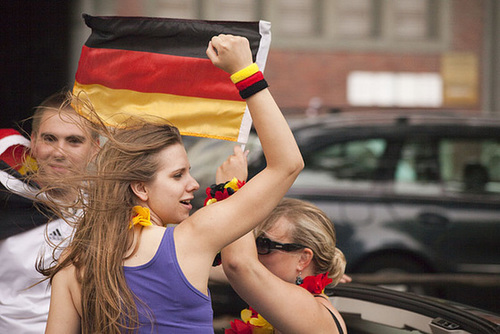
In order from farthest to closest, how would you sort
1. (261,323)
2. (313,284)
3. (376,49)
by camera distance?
1. (376,49)
2. (261,323)
3. (313,284)

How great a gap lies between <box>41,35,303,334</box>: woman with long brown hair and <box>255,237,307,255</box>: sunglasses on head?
487 mm

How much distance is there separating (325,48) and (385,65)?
1118 mm

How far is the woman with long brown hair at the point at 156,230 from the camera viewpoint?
1.71 metres

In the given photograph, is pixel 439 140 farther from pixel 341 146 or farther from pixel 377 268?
pixel 377 268

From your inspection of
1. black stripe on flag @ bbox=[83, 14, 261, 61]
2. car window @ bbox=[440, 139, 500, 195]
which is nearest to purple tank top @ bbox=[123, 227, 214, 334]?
black stripe on flag @ bbox=[83, 14, 261, 61]

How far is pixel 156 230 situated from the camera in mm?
1794

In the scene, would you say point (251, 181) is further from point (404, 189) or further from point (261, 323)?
point (404, 189)

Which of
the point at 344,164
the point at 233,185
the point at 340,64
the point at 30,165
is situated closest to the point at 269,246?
the point at 233,185

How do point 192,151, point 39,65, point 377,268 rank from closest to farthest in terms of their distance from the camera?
point 192,151, point 377,268, point 39,65

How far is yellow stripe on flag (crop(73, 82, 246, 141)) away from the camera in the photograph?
92.9 inches

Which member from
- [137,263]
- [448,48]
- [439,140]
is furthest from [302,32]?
[137,263]

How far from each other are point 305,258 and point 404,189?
3719mm

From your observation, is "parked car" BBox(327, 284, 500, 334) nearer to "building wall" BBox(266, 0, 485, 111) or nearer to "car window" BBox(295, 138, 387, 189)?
"car window" BBox(295, 138, 387, 189)

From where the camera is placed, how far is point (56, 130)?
9.11ft
